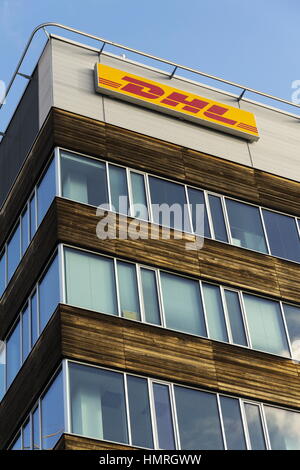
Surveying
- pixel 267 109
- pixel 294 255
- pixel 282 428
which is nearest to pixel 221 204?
pixel 294 255

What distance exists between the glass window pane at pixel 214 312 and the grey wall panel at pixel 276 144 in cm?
613

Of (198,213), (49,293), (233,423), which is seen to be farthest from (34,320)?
(233,423)

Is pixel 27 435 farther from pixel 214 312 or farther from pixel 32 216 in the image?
pixel 32 216

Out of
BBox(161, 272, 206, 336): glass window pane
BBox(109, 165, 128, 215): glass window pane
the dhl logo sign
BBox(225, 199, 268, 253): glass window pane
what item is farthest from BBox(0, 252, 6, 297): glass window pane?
BBox(225, 199, 268, 253): glass window pane

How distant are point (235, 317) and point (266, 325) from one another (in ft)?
3.82

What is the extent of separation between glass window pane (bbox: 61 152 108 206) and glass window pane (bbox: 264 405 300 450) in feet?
27.2

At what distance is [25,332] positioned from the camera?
31609mm

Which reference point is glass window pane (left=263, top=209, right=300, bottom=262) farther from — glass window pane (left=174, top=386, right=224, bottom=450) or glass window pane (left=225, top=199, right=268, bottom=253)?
glass window pane (left=174, top=386, right=224, bottom=450)

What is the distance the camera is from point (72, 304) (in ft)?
96.0

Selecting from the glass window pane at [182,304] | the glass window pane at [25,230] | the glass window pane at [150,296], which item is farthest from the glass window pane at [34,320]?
the glass window pane at [182,304]

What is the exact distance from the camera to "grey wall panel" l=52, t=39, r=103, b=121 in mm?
33938

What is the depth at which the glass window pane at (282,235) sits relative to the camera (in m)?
34.6

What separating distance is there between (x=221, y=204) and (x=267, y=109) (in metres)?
5.76
